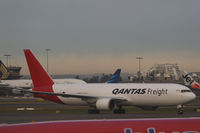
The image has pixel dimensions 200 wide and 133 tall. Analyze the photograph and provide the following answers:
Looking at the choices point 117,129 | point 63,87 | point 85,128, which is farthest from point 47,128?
point 63,87

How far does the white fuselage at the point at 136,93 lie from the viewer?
3825 cm

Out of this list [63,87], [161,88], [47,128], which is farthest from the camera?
[63,87]

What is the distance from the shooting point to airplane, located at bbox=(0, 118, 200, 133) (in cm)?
666

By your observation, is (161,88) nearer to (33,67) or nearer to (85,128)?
(33,67)

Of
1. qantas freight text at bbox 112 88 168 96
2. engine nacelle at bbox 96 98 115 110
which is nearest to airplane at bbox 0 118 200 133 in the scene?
engine nacelle at bbox 96 98 115 110

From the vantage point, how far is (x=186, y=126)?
705cm

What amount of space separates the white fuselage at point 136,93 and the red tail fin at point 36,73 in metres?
1.12

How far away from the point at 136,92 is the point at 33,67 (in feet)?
37.0

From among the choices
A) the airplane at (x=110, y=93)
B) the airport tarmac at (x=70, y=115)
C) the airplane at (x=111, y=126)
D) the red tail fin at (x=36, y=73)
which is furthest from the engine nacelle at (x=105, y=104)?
the airplane at (x=111, y=126)

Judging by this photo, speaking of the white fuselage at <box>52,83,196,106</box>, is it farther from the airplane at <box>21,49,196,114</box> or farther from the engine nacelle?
the engine nacelle

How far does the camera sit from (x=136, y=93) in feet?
128

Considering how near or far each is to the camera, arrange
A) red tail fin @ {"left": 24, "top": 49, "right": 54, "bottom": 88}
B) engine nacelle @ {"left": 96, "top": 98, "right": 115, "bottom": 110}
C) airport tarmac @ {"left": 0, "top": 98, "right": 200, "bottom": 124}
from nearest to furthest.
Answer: airport tarmac @ {"left": 0, "top": 98, "right": 200, "bottom": 124}, engine nacelle @ {"left": 96, "top": 98, "right": 115, "bottom": 110}, red tail fin @ {"left": 24, "top": 49, "right": 54, "bottom": 88}

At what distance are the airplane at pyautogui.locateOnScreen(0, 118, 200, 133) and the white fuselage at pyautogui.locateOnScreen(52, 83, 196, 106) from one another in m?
31.4

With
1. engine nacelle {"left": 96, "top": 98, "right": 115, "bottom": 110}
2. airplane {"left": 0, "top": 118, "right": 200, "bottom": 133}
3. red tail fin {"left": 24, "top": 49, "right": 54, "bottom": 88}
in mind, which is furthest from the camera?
red tail fin {"left": 24, "top": 49, "right": 54, "bottom": 88}
